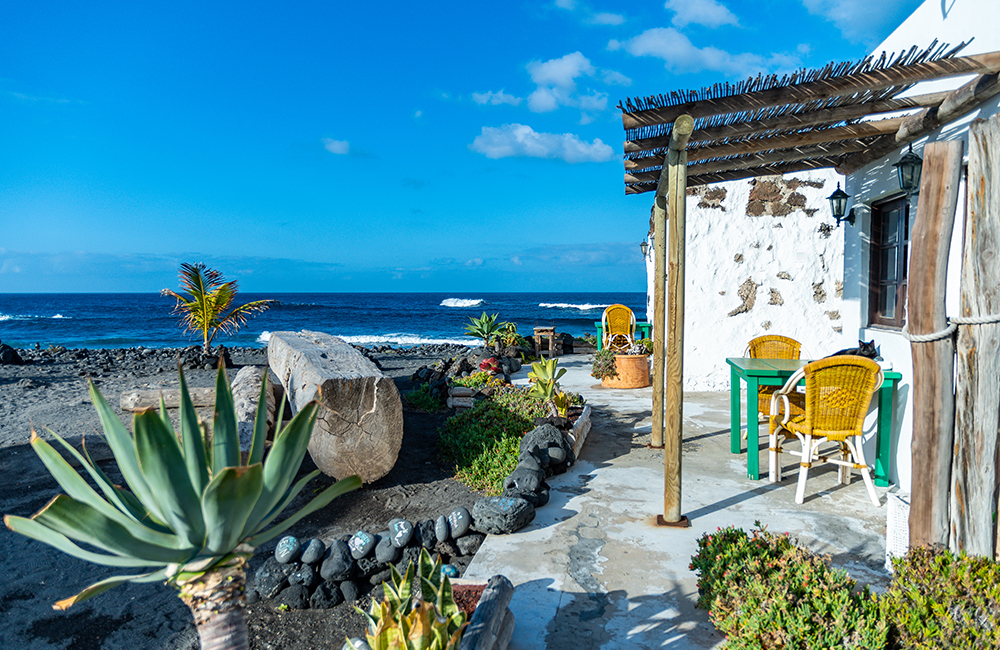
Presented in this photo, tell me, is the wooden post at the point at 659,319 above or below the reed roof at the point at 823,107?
below

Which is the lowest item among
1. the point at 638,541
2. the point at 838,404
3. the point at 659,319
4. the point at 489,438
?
the point at 638,541

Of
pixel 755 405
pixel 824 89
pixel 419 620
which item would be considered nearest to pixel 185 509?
pixel 419 620

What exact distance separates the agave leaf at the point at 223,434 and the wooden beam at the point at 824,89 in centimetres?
276

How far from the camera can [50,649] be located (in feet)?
8.38

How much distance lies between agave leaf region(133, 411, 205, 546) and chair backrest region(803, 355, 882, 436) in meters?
3.56

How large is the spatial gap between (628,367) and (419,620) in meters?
6.62

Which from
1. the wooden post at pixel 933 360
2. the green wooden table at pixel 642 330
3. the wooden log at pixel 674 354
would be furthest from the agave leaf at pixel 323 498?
the green wooden table at pixel 642 330

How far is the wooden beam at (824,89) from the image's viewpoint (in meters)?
2.82

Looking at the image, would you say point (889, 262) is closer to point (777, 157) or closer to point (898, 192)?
point (898, 192)

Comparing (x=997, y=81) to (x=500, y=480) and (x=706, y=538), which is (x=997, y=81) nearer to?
(x=706, y=538)

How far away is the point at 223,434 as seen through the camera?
135 cm

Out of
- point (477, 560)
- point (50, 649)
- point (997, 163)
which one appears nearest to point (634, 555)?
point (477, 560)

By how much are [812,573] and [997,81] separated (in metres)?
2.67

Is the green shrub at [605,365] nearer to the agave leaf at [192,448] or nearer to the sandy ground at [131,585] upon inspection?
the sandy ground at [131,585]
